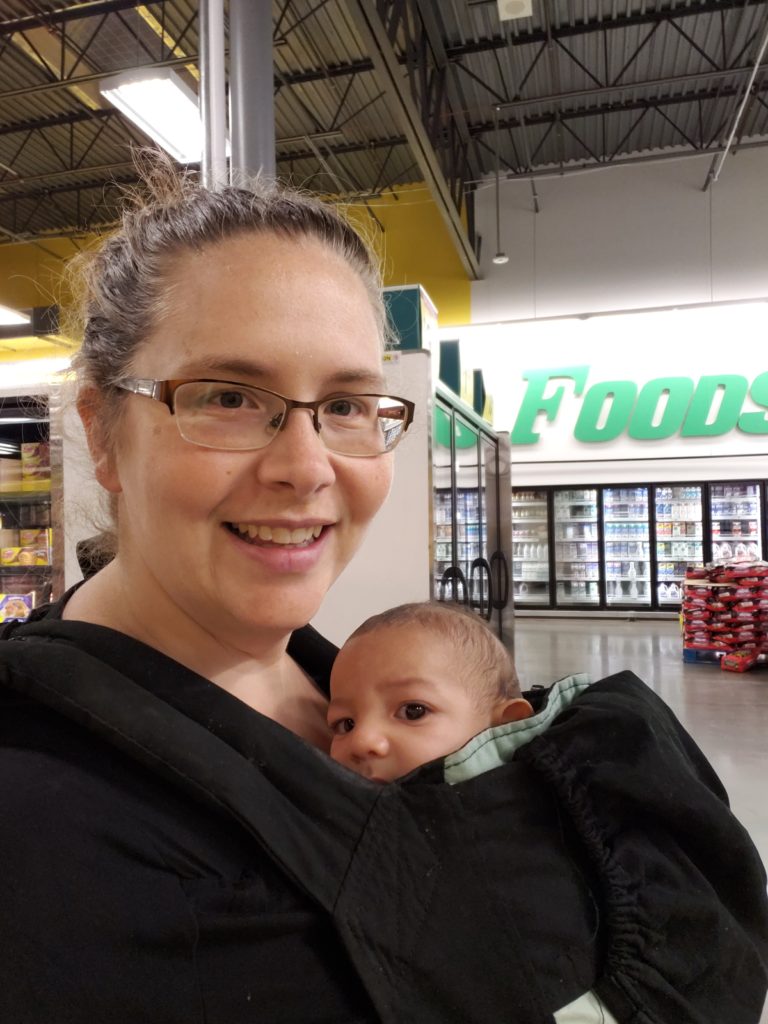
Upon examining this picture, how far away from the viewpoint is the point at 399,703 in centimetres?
112

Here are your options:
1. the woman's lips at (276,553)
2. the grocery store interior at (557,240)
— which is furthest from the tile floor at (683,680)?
the woman's lips at (276,553)

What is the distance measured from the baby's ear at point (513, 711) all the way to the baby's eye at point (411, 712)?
124 millimetres

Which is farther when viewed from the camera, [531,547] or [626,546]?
[531,547]

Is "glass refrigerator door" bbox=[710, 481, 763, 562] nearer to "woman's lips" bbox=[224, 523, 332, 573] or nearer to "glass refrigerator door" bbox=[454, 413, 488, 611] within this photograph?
"glass refrigerator door" bbox=[454, 413, 488, 611]

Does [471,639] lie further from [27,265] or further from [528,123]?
[27,265]

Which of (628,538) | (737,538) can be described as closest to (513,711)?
(628,538)

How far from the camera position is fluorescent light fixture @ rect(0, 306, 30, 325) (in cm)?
773

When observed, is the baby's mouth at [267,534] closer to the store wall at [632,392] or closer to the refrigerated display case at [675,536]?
the store wall at [632,392]

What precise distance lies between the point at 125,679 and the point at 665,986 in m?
0.61

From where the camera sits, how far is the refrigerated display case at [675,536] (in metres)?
10.9

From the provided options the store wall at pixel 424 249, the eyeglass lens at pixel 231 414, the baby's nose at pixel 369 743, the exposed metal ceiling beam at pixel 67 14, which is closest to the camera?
the eyeglass lens at pixel 231 414

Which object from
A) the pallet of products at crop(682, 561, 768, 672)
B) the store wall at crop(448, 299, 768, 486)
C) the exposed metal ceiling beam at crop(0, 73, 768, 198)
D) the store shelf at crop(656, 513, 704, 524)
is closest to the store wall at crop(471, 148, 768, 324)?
the store wall at crop(448, 299, 768, 486)

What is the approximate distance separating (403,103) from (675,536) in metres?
7.37

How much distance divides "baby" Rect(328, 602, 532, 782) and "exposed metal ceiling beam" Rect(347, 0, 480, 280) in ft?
18.6
